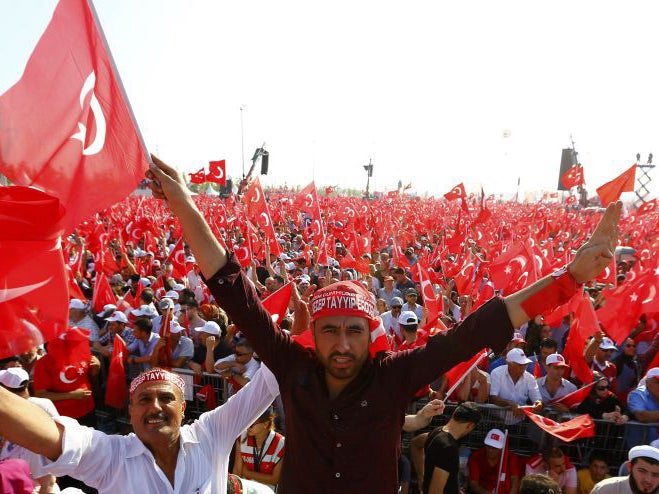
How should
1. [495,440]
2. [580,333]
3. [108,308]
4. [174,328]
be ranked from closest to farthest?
[495,440]
[580,333]
[174,328]
[108,308]

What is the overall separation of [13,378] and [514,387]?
4.51m

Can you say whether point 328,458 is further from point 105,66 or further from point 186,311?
point 186,311

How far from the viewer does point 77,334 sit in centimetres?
531

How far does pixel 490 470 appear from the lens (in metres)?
4.85

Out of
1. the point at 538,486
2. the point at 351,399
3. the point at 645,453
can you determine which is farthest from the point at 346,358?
the point at 645,453

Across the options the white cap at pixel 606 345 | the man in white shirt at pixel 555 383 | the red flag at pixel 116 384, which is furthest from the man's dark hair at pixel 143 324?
the white cap at pixel 606 345

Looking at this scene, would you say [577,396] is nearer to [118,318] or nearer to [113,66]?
[113,66]

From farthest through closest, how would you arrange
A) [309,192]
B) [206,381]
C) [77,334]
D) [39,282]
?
[309,192], [206,381], [77,334], [39,282]

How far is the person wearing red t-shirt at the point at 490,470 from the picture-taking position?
479 cm

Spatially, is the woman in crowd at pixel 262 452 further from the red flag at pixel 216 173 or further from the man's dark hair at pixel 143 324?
the red flag at pixel 216 173

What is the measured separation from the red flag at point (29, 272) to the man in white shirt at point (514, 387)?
4.36 metres

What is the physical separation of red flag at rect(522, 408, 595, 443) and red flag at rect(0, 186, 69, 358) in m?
4.01

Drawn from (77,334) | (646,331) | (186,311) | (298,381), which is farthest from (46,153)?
(646,331)

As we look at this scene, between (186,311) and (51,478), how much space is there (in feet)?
14.0
